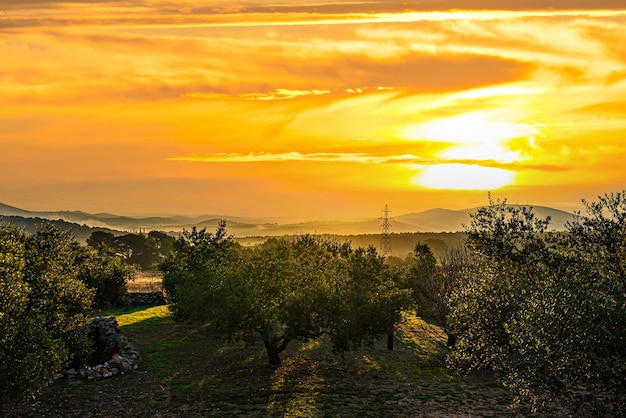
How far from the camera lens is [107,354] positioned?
49.6 metres

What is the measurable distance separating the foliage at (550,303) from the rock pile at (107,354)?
30659 mm

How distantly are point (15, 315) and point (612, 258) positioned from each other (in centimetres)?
3349

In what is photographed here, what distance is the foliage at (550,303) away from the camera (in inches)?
883

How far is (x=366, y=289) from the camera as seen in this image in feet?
176

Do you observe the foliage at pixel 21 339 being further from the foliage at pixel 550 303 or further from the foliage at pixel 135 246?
the foliage at pixel 135 246

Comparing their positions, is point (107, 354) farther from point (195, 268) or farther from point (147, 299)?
point (147, 299)

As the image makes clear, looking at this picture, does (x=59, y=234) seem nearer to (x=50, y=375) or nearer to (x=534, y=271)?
(x=50, y=375)

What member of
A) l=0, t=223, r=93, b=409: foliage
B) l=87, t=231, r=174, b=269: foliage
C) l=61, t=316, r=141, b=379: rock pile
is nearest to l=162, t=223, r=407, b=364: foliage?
l=61, t=316, r=141, b=379: rock pile

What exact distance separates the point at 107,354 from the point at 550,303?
4068 centimetres

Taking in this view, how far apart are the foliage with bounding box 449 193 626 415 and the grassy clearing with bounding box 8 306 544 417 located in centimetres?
915

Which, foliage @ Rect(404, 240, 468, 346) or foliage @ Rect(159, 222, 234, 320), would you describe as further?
foliage @ Rect(404, 240, 468, 346)

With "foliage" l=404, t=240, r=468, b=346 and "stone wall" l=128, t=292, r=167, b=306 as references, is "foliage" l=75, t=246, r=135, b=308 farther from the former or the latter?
"foliage" l=404, t=240, r=468, b=346

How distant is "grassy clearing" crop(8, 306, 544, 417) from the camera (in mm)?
38031

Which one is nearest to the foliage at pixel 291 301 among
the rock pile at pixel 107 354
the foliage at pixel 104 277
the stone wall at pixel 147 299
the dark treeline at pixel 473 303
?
the dark treeline at pixel 473 303
